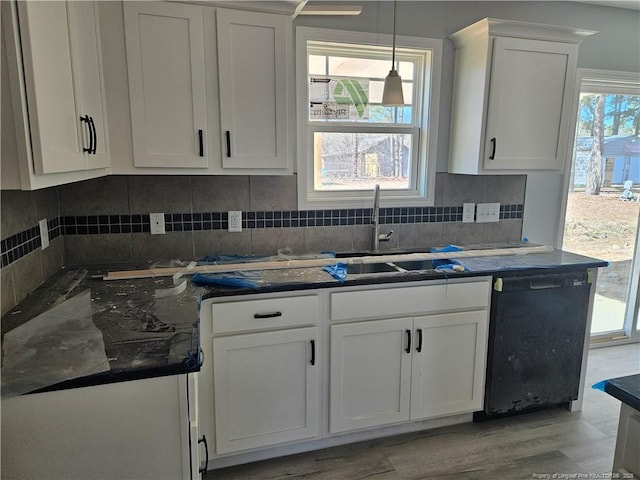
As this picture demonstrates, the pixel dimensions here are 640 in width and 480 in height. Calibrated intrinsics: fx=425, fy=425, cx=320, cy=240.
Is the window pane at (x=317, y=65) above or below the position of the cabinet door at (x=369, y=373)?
above

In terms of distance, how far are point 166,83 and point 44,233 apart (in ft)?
2.94

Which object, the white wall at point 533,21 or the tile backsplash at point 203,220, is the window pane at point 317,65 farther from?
the tile backsplash at point 203,220

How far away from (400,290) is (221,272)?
0.89 metres

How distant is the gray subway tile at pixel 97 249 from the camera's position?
7.47 ft

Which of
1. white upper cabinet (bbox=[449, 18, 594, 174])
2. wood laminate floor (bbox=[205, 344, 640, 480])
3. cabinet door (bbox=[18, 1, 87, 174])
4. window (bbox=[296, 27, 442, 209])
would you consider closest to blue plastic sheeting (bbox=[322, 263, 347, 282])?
window (bbox=[296, 27, 442, 209])

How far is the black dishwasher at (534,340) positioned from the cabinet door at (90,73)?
6.63 ft

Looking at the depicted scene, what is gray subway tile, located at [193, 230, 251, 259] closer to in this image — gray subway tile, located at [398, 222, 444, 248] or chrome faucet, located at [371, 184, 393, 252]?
chrome faucet, located at [371, 184, 393, 252]

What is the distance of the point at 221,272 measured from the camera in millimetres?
2086

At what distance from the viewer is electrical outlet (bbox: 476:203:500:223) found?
292 cm

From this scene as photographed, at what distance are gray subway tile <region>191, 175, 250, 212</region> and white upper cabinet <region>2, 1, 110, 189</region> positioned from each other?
64 cm

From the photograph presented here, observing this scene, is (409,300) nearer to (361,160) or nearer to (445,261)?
(445,261)

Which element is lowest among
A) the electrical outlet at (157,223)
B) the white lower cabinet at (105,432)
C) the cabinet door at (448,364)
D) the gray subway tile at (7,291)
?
the cabinet door at (448,364)

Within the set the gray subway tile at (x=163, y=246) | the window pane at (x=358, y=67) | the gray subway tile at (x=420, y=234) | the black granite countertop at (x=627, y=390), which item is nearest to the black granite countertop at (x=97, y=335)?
the gray subway tile at (x=163, y=246)

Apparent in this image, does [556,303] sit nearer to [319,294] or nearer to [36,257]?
[319,294]
